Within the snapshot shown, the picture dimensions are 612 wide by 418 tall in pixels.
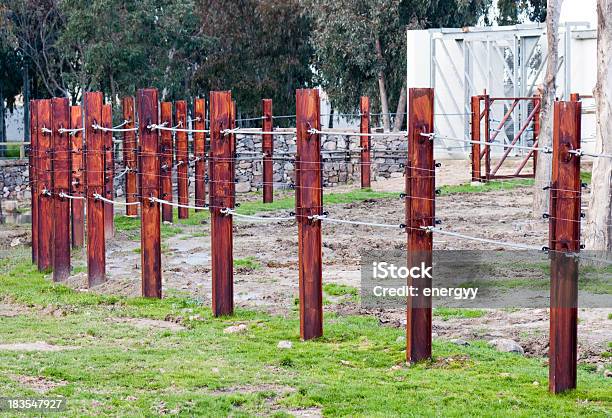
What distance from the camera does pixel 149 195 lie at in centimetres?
1384

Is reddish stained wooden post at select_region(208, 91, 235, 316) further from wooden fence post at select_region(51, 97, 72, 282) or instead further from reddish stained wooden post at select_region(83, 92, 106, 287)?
wooden fence post at select_region(51, 97, 72, 282)

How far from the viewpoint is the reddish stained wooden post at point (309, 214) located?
1099 cm

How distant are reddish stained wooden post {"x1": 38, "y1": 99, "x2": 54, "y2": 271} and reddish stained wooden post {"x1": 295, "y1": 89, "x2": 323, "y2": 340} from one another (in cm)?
598

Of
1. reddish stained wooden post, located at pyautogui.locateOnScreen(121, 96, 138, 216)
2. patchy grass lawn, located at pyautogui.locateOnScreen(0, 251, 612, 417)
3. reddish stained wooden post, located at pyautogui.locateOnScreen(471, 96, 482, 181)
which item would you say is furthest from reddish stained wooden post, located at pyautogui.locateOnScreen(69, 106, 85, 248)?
reddish stained wooden post, located at pyautogui.locateOnScreen(471, 96, 482, 181)

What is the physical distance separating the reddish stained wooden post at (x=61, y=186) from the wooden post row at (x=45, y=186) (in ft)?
0.46

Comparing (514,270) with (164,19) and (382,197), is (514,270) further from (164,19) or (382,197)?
(164,19)

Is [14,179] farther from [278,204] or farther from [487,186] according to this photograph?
[487,186]

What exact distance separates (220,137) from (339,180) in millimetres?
20638

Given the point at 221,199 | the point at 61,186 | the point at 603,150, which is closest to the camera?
the point at 221,199

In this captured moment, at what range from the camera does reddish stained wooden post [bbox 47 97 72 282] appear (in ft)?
52.2

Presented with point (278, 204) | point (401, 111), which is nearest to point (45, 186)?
point (278, 204)

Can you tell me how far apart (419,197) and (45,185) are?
311 inches

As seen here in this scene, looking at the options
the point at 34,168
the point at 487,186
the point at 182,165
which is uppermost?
the point at 34,168

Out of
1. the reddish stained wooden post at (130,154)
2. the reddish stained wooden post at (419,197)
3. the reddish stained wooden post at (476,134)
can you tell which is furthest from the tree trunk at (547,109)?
the reddish stained wooden post at (419,197)
